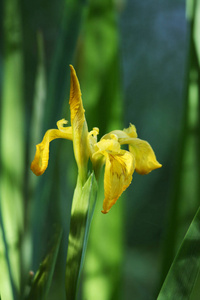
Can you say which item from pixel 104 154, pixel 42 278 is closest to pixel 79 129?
pixel 104 154

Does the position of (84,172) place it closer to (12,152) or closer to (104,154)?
(104,154)

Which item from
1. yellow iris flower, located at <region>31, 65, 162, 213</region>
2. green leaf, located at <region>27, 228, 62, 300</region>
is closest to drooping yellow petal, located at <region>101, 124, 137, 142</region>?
yellow iris flower, located at <region>31, 65, 162, 213</region>

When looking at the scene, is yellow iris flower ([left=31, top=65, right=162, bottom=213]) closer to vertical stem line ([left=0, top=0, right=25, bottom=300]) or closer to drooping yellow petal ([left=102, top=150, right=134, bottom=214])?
drooping yellow petal ([left=102, top=150, right=134, bottom=214])

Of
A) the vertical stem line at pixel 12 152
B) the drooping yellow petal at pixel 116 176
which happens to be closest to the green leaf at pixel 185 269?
the drooping yellow petal at pixel 116 176

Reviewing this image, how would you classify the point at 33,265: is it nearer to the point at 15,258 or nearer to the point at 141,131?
the point at 15,258

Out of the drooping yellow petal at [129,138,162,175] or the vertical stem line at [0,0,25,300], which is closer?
the drooping yellow petal at [129,138,162,175]
